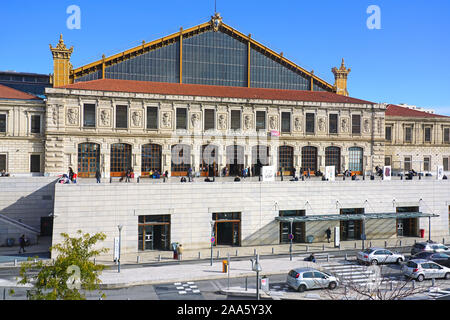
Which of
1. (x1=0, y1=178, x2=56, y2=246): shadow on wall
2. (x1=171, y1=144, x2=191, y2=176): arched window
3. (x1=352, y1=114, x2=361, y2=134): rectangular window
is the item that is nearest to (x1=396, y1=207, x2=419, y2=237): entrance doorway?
(x1=352, y1=114, x2=361, y2=134): rectangular window

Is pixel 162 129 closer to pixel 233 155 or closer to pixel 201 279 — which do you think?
pixel 233 155

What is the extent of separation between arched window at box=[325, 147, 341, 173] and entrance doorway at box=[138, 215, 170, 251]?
96.8ft

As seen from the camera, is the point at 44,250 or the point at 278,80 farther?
the point at 278,80

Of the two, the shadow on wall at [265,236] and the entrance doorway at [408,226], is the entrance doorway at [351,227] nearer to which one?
the entrance doorway at [408,226]

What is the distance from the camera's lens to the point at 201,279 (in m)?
30.9

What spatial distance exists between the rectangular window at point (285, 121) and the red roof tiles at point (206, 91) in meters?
2.60

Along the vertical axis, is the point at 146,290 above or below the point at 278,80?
below

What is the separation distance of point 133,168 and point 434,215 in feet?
124

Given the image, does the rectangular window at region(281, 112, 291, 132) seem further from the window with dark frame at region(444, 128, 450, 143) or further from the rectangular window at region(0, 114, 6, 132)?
the rectangular window at region(0, 114, 6, 132)

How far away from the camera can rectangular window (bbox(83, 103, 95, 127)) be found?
2014 inches

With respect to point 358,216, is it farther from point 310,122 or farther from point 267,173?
point 310,122
